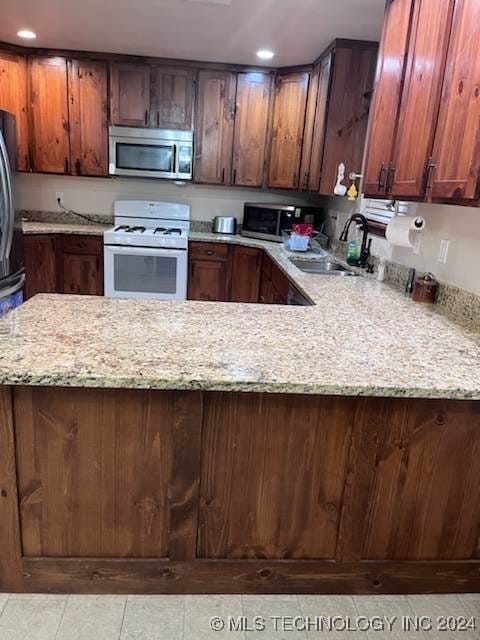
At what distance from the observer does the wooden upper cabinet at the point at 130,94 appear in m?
3.98

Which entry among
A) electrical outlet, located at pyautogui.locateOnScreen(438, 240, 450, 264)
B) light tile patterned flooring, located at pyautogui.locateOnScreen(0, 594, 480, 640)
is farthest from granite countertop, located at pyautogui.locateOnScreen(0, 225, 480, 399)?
light tile patterned flooring, located at pyautogui.locateOnScreen(0, 594, 480, 640)

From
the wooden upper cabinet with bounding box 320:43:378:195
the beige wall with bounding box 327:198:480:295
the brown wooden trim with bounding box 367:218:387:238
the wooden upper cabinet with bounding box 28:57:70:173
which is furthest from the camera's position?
the wooden upper cabinet with bounding box 28:57:70:173

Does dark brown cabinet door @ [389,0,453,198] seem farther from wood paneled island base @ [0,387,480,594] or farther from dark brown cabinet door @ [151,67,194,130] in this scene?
dark brown cabinet door @ [151,67,194,130]

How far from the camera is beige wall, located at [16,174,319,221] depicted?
4.54 m

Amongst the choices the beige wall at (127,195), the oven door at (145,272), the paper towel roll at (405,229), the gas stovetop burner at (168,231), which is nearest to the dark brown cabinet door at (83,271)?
the oven door at (145,272)

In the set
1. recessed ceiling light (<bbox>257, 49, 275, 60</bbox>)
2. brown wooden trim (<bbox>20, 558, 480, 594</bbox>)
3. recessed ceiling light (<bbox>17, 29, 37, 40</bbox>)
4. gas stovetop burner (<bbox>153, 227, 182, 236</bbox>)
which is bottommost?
brown wooden trim (<bbox>20, 558, 480, 594</bbox>)

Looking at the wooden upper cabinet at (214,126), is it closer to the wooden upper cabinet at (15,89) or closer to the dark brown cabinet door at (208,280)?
the dark brown cabinet door at (208,280)

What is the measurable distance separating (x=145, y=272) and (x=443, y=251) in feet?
8.50

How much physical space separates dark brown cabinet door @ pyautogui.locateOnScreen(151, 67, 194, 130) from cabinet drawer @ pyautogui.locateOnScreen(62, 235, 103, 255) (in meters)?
1.13

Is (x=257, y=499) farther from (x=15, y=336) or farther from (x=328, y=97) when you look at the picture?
(x=328, y=97)

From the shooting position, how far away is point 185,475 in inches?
58.4

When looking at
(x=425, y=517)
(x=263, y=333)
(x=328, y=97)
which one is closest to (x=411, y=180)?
(x=263, y=333)

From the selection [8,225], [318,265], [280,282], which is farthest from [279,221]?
[8,225]

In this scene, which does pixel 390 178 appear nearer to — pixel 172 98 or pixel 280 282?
pixel 280 282
